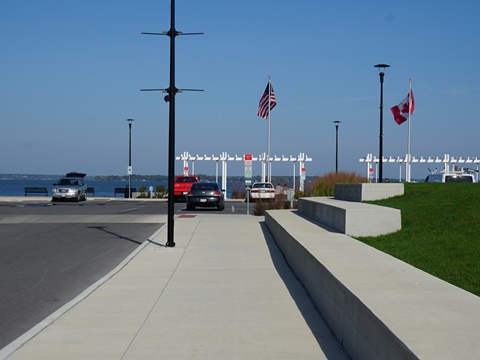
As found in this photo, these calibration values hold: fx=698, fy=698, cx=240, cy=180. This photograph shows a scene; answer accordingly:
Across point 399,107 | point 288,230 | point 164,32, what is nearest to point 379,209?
point 288,230

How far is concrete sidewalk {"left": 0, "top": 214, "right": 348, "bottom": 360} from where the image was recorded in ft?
24.5

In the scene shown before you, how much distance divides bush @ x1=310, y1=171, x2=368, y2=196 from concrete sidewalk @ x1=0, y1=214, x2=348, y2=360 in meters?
17.2

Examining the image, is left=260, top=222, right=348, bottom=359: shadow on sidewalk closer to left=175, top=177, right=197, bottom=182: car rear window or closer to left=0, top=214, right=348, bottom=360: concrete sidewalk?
left=0, top=214, right=348, bottom=360: concrete sidewalk

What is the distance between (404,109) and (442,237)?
2802cm

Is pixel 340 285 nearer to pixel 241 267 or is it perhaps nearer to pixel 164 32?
pixel 241 267

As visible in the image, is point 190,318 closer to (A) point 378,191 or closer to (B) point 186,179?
(A) point 378,191

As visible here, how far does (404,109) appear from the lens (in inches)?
1517

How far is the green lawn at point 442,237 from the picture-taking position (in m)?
8.98

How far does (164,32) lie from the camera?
16922mm

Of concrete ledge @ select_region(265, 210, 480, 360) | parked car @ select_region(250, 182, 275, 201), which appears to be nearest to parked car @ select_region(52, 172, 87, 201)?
parked car @ select_region(250, 182, 275, 201)

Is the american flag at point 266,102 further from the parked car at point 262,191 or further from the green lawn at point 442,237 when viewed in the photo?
the green lawn at point 442,237

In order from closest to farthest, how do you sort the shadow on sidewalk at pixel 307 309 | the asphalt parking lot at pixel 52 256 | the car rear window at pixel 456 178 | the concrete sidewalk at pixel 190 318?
the concrete sidewalk at pixel 190 318
the shadow on sidewalk at pixel 307 309
the asphalt parking lot at pixel 52 256
the car rear window at pixel 456 178

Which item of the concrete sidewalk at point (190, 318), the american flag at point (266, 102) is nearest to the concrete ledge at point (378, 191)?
the concrete sidewalk at point (190, 318)

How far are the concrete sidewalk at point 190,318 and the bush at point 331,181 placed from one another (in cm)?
1725
